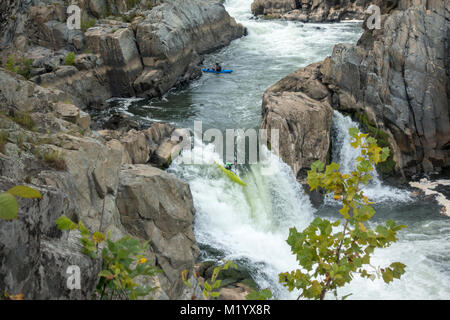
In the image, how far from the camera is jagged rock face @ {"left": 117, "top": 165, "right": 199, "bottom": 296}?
28.8ft

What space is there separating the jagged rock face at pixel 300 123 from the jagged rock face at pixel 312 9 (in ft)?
69.2

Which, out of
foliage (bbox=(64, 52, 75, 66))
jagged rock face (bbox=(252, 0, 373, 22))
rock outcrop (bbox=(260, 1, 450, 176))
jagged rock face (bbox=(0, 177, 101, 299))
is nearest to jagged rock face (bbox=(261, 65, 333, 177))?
rock outcrop (bbox=(260, 1, 450, 176))

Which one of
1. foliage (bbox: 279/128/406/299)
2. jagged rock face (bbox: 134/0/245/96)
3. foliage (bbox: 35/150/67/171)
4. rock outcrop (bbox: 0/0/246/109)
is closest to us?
foliage (bbox: 279/128/406/299)

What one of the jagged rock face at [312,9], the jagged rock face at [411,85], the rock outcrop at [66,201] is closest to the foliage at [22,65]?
the rock outcrop at [66,201]

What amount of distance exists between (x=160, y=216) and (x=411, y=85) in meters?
11.7

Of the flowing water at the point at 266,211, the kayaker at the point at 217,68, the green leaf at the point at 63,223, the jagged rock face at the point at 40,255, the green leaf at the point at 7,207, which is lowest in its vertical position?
the flowing water at the point at 266,211

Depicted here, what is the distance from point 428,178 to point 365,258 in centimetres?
1439

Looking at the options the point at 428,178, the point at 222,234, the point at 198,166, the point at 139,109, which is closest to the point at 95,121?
the point at 139,109

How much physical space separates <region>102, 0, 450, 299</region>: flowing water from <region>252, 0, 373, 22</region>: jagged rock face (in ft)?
57.2

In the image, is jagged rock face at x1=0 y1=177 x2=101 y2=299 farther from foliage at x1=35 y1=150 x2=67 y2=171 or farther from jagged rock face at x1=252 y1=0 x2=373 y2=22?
jagged rock face at x1=252 y1=0 x2=373 y2=22

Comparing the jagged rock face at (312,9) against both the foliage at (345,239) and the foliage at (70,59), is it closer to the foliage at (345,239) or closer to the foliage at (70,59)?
the foliage at (70,59)

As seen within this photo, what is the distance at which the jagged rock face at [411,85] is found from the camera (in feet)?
52.5

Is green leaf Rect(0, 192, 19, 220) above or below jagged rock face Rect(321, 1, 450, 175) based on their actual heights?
above
